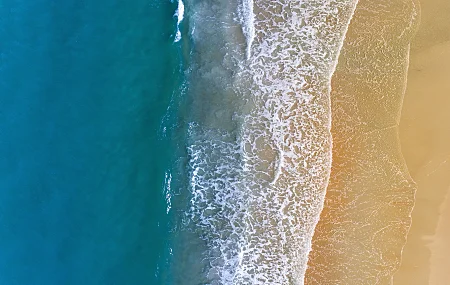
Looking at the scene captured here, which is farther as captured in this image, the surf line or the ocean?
the surf line

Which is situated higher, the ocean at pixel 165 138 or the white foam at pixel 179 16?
the white foam at pixel 179 16

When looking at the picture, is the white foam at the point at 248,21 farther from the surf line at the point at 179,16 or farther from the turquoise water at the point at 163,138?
the surf line at the point at 179,16

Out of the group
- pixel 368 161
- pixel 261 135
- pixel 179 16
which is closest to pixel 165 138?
pixel 261 135

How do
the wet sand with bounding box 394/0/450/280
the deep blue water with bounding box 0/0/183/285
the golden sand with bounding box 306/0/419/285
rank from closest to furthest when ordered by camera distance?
the golden sand with bounding box 306/0/419/285 < the wet sand with bounding box 394/0/450/280 < the deep blue water with bounding box 0/0/183/285

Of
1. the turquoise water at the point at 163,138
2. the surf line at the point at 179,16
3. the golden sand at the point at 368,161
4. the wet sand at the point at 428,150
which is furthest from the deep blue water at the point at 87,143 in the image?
the wet sand at the point at 428,150

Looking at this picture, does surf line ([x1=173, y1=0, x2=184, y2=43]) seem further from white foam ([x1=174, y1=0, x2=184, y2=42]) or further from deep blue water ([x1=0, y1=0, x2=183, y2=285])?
deep blue water ([x1=0, y1=0, x2=183, y2=285])

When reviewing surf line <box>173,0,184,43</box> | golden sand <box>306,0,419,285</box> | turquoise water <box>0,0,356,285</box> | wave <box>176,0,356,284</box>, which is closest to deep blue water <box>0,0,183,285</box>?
turquoise water <box>0,0,356,285</box>

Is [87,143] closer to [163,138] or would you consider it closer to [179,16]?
[163,138]

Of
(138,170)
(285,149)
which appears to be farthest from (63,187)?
(285,149)
